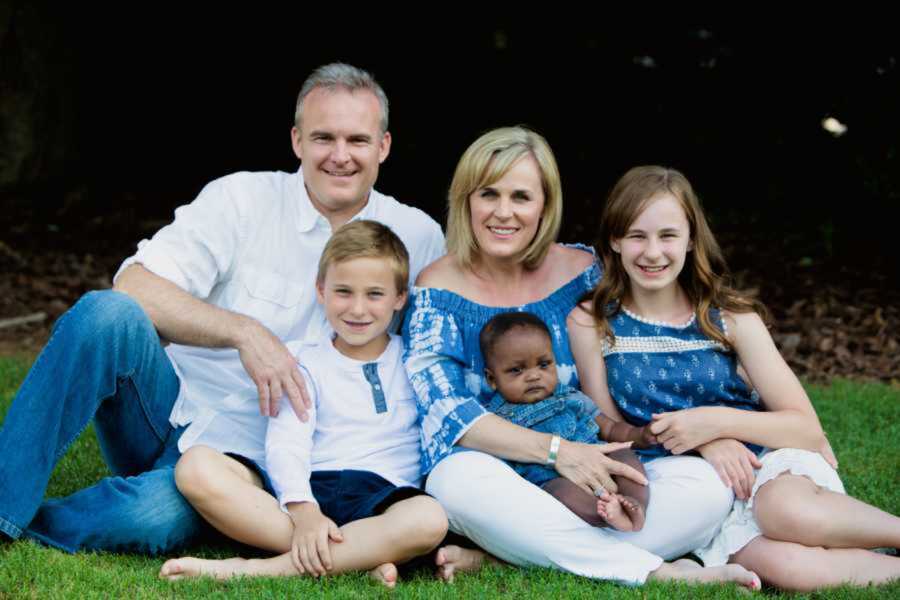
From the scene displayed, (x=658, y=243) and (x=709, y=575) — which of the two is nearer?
(x=709, y=575)

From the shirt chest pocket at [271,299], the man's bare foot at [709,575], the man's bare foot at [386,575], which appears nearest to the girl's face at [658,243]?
the man's bare foot at [709,575]

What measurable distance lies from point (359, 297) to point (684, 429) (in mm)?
1116

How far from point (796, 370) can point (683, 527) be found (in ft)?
10.2

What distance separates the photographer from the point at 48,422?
3.18 metres

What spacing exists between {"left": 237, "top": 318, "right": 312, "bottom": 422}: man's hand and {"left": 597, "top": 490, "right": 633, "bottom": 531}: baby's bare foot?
957 millimetres

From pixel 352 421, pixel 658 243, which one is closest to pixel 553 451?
pixel 352 421

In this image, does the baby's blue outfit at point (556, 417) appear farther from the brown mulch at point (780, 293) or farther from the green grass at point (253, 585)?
the brown mulch at point (780, 293)

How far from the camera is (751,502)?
3293mm

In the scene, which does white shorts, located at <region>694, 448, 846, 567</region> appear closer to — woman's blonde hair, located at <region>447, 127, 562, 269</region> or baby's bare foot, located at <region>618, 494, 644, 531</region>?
baby's bare foot, located at <region>618, 494, 644, 531</region>

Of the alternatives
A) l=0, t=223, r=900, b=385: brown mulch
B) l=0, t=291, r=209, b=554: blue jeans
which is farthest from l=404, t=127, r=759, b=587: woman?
l=0, t=223, r=900, b=385: brown mulch

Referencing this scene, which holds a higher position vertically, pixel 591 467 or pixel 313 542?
pixel 591 467

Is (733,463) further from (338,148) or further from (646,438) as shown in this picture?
(338,148)

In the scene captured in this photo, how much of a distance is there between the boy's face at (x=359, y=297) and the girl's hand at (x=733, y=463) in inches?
43.8

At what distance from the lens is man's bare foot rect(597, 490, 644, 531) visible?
3115 millimetres
